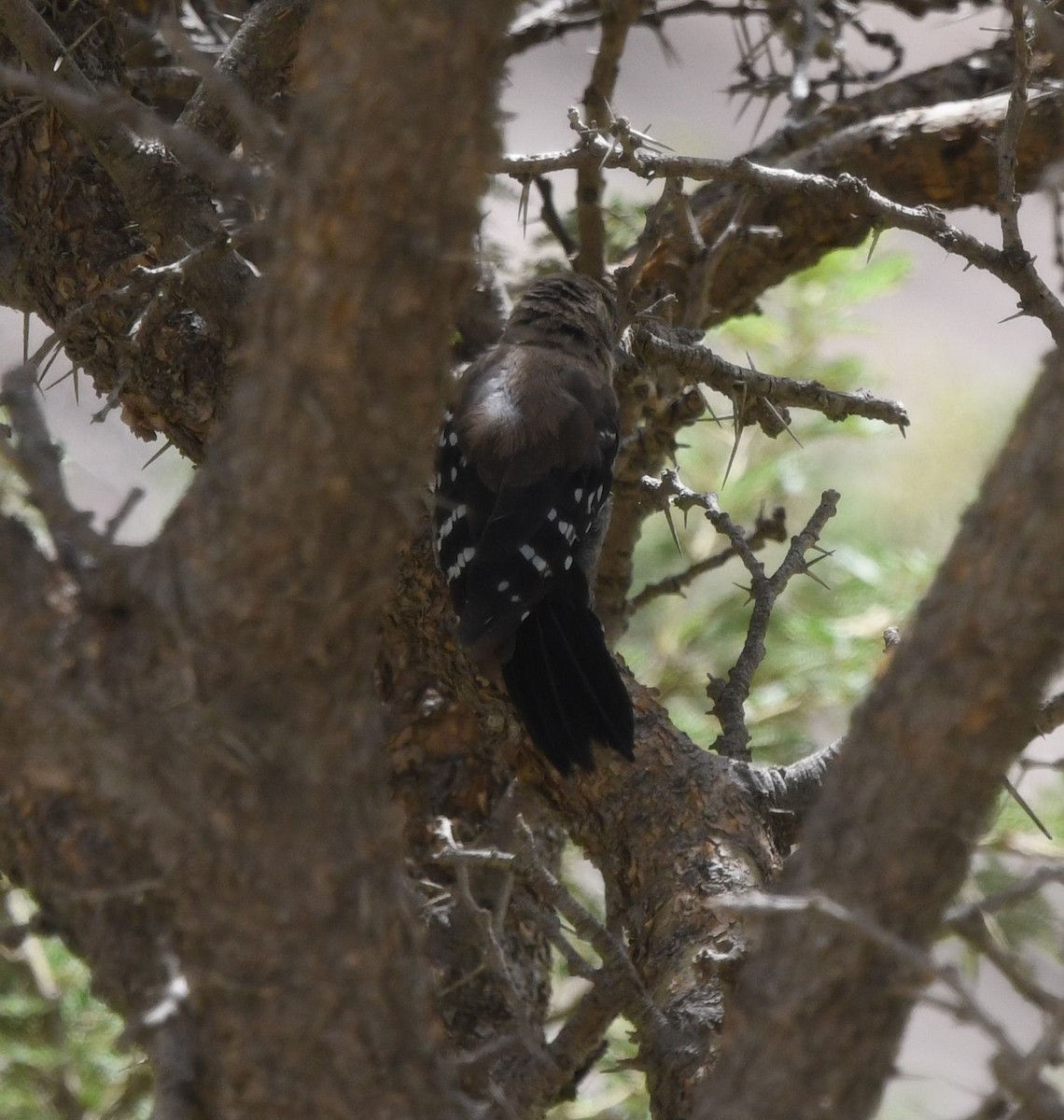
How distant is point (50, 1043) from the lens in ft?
14.0

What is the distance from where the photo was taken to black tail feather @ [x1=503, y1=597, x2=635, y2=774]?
305cm

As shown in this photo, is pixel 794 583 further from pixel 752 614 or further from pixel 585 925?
pixel 585 925

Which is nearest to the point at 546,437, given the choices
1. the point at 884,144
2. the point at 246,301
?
the point at 246,301

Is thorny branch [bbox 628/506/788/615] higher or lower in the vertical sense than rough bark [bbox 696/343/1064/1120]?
higher

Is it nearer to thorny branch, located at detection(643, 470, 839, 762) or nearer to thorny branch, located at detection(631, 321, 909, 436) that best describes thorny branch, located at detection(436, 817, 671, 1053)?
thorny branch, located at detection(643, 470, 839, 762)

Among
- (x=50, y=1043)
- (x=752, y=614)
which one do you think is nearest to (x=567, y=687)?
(x=752, y=614)

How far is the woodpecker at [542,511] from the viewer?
10.4ft

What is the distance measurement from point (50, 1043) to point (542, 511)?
240 cm

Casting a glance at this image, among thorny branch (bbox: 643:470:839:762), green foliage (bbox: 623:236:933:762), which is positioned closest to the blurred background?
green foliage (bbox: 623:236:933:762)

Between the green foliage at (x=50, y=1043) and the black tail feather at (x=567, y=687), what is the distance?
1851 millimetres

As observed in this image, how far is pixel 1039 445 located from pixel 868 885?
520 millimetres

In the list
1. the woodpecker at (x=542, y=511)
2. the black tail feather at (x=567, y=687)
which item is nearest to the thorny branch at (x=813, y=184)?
the woodpecker at (x=542, y=511)

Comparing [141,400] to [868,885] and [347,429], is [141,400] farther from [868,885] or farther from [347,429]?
[868,885]

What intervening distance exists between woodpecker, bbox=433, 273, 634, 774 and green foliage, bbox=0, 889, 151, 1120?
6.17ft
